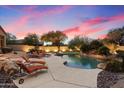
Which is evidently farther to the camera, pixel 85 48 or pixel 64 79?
pixel 85 48

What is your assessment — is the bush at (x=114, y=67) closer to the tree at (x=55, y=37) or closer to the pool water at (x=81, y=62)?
the pool water at (x=81, y=62)

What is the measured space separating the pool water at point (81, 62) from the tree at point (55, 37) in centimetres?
30

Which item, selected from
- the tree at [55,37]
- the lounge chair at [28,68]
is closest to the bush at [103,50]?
the tree at [55,37]

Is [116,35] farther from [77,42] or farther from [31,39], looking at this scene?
[31,39]

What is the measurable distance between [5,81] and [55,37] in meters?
1.04

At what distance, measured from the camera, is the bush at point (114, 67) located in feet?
16.4

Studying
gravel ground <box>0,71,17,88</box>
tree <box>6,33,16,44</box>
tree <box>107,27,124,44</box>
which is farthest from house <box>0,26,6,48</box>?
tree <box>107,27,124,44</box>

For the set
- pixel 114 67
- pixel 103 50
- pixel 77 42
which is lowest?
pixel 114 67

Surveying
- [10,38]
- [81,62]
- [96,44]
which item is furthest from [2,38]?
Answer: [96,44]

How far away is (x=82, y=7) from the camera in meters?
4.98

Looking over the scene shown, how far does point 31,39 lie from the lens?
16.6ft
